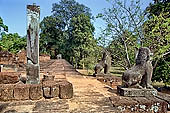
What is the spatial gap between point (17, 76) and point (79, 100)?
1682 millimetres

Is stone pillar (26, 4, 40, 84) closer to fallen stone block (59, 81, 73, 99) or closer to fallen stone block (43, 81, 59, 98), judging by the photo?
fallen stone block (43, 81, 59, 98)

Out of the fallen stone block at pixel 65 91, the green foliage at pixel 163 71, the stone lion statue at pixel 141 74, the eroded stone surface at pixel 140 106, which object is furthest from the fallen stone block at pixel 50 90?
the green foliage at pixel 163 71

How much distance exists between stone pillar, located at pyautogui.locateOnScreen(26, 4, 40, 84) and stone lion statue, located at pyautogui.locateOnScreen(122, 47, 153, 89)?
2.03 m

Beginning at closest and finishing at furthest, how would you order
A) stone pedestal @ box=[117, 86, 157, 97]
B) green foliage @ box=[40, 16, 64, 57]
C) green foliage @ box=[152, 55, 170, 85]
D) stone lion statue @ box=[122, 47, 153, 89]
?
1. stone pedestal @ box=[117, 86, 157, 97]
2. stone lion statue @ box=[122, 47, 153, 89]
3. green foliage @ box=[152, 55, 170, 85]
4. green foliage @ box=[40, 16, 64, 57]

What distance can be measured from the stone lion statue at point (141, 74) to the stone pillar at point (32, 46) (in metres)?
2.03

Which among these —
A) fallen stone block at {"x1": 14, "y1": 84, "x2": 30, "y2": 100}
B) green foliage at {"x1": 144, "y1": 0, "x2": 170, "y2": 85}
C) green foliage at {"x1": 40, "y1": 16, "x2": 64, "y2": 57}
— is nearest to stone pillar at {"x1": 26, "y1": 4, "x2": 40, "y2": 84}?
fallen stone block at {"x1": 14, "y1": 84, "x2": 30, "y2": 100}

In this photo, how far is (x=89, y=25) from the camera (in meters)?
26.9

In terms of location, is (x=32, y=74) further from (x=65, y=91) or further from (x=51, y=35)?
(x=51, y=35)

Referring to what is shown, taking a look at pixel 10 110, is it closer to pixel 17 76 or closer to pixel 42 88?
pixel 42 88

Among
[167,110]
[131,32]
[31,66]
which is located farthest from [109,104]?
[131,32]

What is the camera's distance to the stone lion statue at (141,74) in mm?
3355

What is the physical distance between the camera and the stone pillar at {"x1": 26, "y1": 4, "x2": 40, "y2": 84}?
128 inches

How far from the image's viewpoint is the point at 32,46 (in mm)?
3258

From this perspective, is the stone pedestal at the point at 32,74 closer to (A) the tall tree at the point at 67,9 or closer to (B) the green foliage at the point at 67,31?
(B) the green foliage at the point at 67,31
